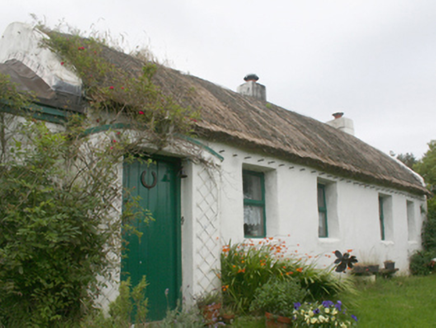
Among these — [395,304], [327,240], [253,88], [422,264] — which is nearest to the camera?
[395,304]

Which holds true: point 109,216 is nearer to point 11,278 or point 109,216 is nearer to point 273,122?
point 11,278

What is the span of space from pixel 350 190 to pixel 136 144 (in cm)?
665

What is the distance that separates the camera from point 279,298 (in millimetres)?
5254

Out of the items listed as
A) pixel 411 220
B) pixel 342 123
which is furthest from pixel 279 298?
pixel 342 123

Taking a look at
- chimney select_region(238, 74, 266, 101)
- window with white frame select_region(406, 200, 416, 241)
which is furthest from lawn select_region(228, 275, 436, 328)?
chimney select_region(238, 74, 266, 101)

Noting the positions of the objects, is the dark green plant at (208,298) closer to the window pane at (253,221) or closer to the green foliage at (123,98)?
the window pane at (253,221)

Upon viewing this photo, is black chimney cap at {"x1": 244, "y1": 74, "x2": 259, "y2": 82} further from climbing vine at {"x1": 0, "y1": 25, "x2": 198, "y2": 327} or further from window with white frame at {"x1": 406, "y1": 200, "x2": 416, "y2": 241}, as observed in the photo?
climbing vine at {"x1": 0, "y1": 25, "x2": 198, "y2": 327}

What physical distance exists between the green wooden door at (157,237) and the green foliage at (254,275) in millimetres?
739

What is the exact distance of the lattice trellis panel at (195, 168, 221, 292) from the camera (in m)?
5.66

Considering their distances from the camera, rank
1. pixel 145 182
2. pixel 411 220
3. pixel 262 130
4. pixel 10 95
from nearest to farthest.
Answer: pixel 10 95 < pixel 145 182 < pixel 262 130 < pixel 411 220

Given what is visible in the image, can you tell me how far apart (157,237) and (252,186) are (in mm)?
2517

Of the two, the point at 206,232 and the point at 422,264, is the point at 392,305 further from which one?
the point at 422,264

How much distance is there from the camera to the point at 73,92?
5016 mm

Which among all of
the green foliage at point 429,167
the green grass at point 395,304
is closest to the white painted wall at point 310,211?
the green grass at point 395,304
